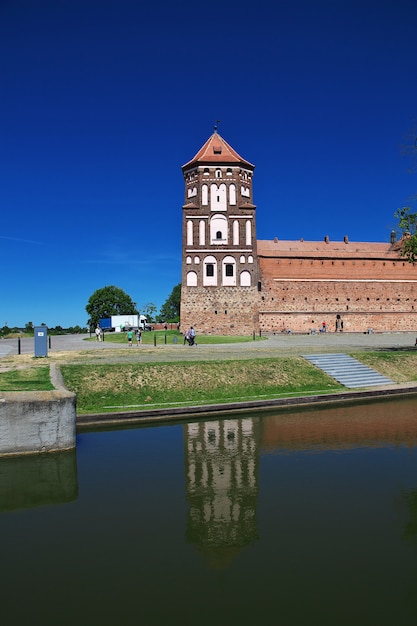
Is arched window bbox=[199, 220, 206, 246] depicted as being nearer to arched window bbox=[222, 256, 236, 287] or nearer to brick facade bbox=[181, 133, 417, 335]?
brick facade bbox=[181, 133, 417, 335]

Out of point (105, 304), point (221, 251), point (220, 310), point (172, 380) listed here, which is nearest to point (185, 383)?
point (172, 380)

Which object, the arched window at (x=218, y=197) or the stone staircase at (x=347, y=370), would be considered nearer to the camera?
the stone staircase at (x=347, y=370)

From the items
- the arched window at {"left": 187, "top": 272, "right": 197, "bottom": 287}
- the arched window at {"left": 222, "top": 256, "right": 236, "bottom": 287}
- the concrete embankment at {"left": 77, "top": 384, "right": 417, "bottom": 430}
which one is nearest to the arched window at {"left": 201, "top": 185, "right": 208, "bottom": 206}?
the arched window at {"left": 222, "top": 256, "right": 236, "bottom": 287}

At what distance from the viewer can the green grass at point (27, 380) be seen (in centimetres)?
1249

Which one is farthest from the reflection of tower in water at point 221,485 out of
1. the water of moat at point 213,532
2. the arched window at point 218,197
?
the arched window at point 218,197

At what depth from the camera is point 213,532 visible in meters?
6.79

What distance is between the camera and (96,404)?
14.6 metres

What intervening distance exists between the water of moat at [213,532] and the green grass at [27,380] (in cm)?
231

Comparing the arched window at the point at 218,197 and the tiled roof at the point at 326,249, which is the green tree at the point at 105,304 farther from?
the arched window at the point at 218,197

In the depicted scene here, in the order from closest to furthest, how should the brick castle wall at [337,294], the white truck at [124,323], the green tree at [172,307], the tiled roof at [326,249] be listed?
1. the brick castle wall at [337,294]
2. the tiled roof at [326,249]
3. the white truck at [124,323]
4. the green tree at [172,307]

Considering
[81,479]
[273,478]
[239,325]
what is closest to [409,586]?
[273,478]

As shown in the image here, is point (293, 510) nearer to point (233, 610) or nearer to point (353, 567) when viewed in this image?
point (353, 567)

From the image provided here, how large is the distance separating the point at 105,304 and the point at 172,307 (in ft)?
92.4

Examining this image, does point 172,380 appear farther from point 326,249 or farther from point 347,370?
point 326,249
